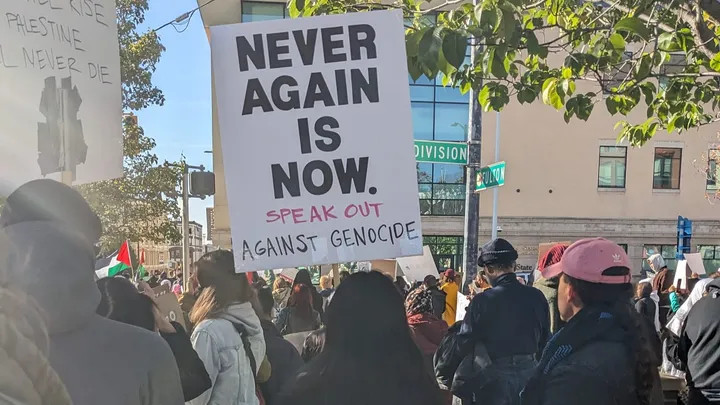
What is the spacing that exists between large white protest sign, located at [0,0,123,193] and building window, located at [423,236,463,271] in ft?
71.4

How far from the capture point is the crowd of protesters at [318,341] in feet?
5.08

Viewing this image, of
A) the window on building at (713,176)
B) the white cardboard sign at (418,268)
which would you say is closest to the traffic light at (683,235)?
the window on building at (713,176)

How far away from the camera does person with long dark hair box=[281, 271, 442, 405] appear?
2260mm

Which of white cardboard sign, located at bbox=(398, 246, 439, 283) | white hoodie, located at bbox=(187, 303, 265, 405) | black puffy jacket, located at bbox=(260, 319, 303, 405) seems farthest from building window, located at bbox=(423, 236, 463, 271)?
white hoodie, located at bbox=(187, 303, 265, 405)

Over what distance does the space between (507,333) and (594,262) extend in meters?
1.76

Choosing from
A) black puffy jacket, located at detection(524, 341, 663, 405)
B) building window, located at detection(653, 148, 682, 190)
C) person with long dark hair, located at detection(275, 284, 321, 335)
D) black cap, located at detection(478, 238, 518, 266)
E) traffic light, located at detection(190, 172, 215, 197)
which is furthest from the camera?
building window, located at detection(653, 148, 682, 190)

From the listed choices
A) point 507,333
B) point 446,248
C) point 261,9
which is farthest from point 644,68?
point 446,248

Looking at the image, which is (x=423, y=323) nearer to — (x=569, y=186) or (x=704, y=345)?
(x=704, y=345)

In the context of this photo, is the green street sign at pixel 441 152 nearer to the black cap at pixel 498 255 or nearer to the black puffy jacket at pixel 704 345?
the black cap at pixel 498 255

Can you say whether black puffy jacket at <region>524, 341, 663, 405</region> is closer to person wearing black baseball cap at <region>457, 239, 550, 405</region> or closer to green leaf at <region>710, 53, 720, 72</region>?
person wearing black baseball cap at <region>457, 239, 550, 405</region>

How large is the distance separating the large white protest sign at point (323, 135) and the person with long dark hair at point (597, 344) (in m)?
0.78

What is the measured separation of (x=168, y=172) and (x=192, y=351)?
1182 centimetres

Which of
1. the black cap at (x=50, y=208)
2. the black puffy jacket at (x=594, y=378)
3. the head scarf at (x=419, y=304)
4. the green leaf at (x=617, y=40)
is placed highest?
the green leaf at (x=617, y=40)

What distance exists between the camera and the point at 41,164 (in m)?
2.21
